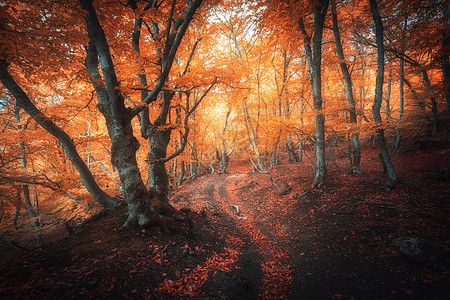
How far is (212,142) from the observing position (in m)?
21.4

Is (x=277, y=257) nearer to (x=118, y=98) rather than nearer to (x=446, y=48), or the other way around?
(x=118, y=98)

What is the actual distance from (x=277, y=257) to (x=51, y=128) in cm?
811

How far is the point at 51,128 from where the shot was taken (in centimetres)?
491

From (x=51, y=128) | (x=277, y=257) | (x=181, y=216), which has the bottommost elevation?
(x=277, y=257)

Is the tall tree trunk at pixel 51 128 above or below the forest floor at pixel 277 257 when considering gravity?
above

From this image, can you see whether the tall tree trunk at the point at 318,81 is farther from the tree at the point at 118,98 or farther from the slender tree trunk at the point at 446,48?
the tree at the point at 118,98

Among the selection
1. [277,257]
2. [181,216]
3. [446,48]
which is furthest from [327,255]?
[446,48]

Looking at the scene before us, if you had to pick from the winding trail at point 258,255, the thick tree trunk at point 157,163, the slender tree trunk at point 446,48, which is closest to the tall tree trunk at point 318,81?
the winding trail at point 258,255

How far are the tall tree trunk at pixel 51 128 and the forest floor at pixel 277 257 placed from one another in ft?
2.48

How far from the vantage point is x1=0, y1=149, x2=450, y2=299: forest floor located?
270 centimetres

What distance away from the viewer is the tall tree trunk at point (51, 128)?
15.3 ft

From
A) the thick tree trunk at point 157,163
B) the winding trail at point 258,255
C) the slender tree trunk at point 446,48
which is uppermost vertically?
the slender tree trunk at point 446,48

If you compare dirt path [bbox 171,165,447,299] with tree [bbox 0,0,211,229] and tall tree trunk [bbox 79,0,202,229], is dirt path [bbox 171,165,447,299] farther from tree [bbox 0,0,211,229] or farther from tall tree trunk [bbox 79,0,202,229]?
tree [bbox 0,0,211,229]

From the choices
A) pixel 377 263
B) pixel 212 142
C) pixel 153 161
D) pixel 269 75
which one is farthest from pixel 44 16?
pixel 212 142
